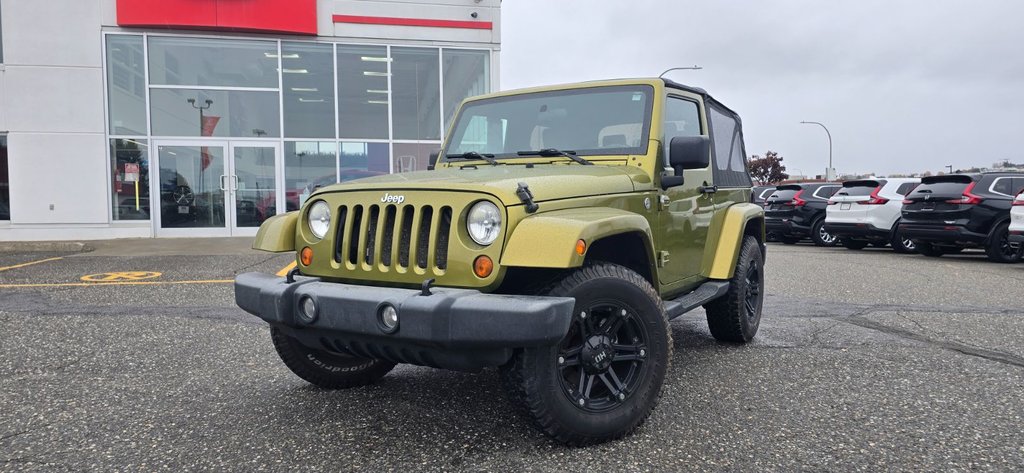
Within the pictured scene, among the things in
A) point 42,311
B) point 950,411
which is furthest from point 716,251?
point 42,311

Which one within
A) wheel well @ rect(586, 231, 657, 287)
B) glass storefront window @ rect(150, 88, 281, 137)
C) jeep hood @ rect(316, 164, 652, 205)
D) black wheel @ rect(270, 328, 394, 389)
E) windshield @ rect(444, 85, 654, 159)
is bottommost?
black wheel @ rect(270, 328, 394, 389)

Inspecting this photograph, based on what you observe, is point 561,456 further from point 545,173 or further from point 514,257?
point 545,173

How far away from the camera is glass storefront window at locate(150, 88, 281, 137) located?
49.4ft

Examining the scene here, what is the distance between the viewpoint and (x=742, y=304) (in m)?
4.85

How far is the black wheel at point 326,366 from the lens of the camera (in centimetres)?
357

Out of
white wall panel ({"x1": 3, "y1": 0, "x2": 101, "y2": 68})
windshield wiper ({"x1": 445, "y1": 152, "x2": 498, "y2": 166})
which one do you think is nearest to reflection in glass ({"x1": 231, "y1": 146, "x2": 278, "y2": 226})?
white wall panel ({"x1": 3, "y1": 0, "x2": 101, "y2": 68})

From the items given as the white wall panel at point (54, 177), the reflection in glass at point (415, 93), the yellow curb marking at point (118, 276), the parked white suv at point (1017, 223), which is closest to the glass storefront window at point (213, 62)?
the white wall panel at point (54, 177)

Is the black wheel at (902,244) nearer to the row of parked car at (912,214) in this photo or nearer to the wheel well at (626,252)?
the row of parked car at (912,214)

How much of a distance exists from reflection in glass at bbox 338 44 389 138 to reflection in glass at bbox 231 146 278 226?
5.95ft

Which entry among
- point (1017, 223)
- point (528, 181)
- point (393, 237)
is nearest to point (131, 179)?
point (393, 237)

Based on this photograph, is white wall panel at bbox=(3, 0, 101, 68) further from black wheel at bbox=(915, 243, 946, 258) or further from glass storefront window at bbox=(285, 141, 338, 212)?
black wheel at bbox=(915, 243, 946, 258)

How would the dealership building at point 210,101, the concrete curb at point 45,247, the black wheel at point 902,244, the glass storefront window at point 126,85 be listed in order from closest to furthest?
the concrete curb at point 45,247 → the black wheel at point 902,244 → the dealership building at point 210,101 → the glass storefront window at point 126,85

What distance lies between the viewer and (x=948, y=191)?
11969mm

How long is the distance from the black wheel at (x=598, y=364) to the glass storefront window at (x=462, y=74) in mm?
13258
